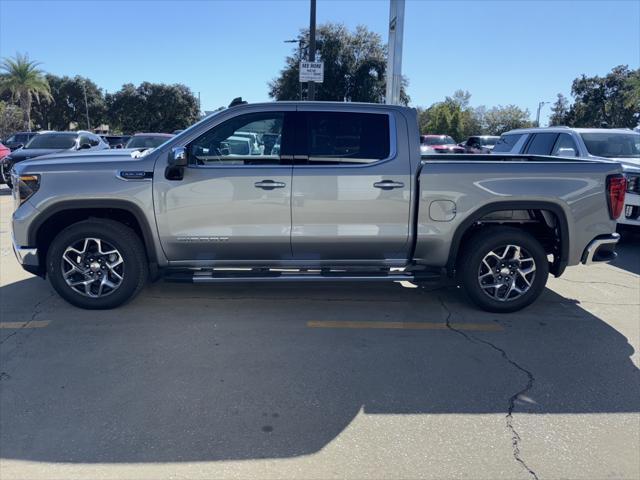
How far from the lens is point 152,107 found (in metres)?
55.2

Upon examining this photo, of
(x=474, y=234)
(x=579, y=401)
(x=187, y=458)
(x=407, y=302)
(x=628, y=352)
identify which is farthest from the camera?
(x=407, y=302)

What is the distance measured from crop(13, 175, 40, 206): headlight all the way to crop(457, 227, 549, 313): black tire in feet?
13.4

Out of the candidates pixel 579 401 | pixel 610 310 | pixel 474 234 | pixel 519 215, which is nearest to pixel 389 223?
pixel 474 234

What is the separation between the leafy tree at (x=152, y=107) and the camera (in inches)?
2159

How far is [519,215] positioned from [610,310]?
1.50 meters

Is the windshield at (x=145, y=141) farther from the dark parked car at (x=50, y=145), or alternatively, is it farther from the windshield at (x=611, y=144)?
the windshield at (x=611, y=144)

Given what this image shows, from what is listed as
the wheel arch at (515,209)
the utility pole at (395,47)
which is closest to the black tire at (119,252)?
the wheel arch at (515,209)

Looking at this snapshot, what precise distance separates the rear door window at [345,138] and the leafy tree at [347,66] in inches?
1138

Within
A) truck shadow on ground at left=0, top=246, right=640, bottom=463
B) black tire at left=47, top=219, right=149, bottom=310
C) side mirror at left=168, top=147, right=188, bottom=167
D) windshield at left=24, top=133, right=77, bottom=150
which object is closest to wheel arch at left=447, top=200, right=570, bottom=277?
truck shadow on ground at left=0, top=246, right=640, bottom=463

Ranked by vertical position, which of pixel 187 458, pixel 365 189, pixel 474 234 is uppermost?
pixel 365 189

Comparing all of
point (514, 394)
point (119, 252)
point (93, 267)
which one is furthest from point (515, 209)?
point (93, 267)

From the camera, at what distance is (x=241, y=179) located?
475 centimetres

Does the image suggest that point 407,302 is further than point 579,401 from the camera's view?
Yes

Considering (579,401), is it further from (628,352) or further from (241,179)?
(241,179)
